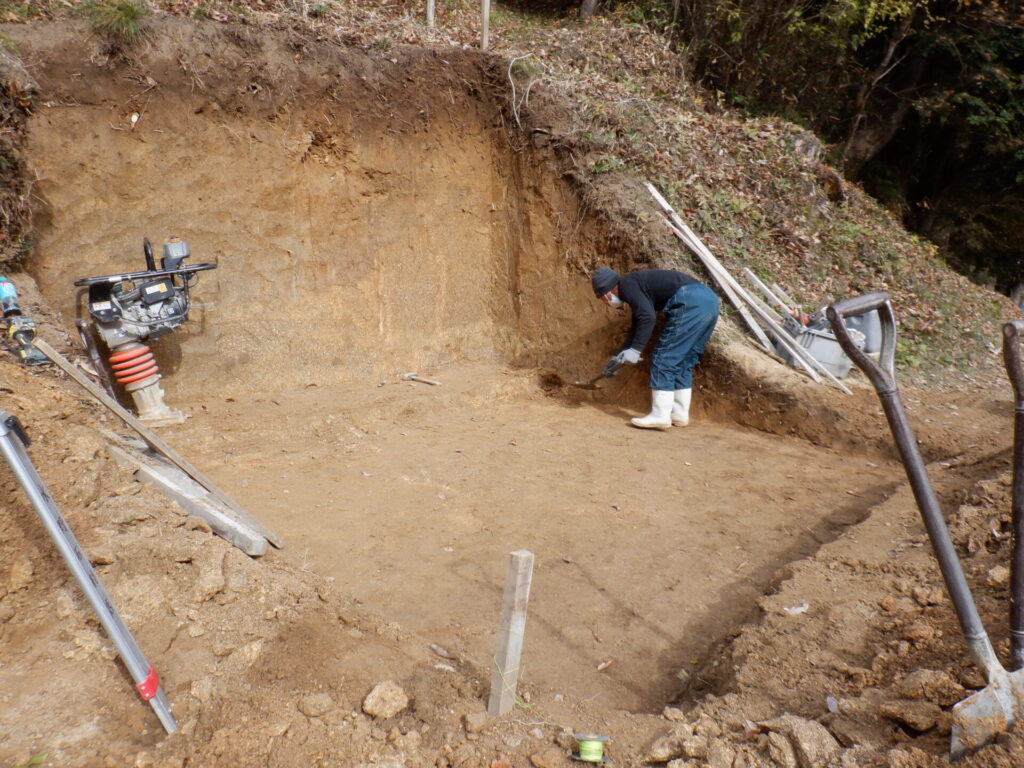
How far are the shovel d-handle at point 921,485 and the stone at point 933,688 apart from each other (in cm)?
10

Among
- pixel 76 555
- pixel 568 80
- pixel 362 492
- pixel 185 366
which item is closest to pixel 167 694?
pixel 76 555

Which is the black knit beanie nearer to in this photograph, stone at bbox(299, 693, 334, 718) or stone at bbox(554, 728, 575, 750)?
stone at bbox(554, 728, 575, 750)

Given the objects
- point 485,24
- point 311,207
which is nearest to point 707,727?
point 311,207

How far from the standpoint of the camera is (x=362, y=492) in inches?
183

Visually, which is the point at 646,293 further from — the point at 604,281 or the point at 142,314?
the point at 142,314

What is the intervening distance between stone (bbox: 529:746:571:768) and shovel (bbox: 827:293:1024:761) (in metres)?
1.11

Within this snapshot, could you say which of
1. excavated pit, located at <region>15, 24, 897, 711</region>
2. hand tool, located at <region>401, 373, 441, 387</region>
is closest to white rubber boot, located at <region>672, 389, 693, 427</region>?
excavated pit, located at <region>15, 24, 897, 711</region>

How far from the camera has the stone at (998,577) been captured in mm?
2584

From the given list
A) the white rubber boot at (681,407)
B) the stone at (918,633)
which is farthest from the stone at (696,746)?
the white rubber boot at (681,407)

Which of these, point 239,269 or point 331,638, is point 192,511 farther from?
point 239,269

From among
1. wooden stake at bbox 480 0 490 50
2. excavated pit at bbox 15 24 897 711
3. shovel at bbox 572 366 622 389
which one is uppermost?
wooden stake at bbox 480 0 490 50

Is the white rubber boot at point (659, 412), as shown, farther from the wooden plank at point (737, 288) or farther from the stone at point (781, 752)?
the stone at point (781, 752)

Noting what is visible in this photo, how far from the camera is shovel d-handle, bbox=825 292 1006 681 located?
6.15 ft

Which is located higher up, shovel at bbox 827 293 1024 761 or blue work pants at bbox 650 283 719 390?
shovel at bbox 827 293 1024 761
